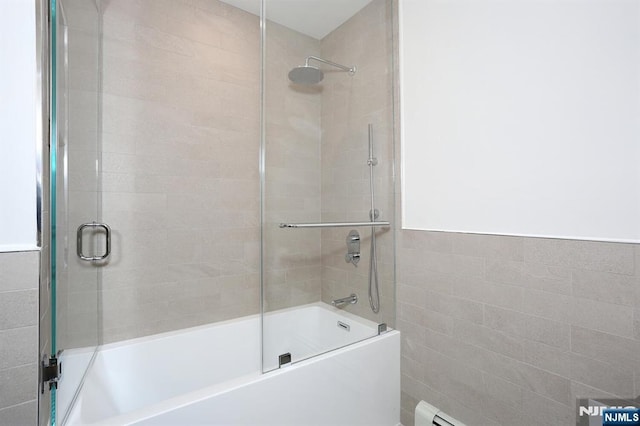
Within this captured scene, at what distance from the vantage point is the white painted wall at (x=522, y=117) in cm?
104

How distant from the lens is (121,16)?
1711 mm

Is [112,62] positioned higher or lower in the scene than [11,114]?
higher

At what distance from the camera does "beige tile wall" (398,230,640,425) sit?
1.06 metres

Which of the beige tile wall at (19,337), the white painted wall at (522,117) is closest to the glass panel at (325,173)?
the white painted wall at (522,117)

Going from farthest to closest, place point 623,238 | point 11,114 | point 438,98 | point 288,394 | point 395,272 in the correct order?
point 395,272
point 438,98
point 288,394
point 623,238
point 11,114

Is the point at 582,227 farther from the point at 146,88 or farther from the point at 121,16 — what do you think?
the point at 121,16

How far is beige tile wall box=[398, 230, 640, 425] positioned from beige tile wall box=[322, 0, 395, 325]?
0.75 ft

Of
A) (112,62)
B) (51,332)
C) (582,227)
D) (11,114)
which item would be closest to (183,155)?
(112,62)

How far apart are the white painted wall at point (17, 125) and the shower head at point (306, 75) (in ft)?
3.23

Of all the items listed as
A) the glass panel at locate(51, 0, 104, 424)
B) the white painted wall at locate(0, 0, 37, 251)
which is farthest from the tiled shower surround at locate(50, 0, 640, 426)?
the white painted wall at locate(0, 0, 37, 251)

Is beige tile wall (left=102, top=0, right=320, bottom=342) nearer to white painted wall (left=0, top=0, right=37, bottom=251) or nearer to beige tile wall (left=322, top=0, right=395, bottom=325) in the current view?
beige tile wall (left=322, top=0, right=395, bottom=325)

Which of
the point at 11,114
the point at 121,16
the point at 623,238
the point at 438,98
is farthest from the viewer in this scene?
the point at 121,16

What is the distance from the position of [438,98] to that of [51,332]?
1984mm

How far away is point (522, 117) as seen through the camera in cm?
128
